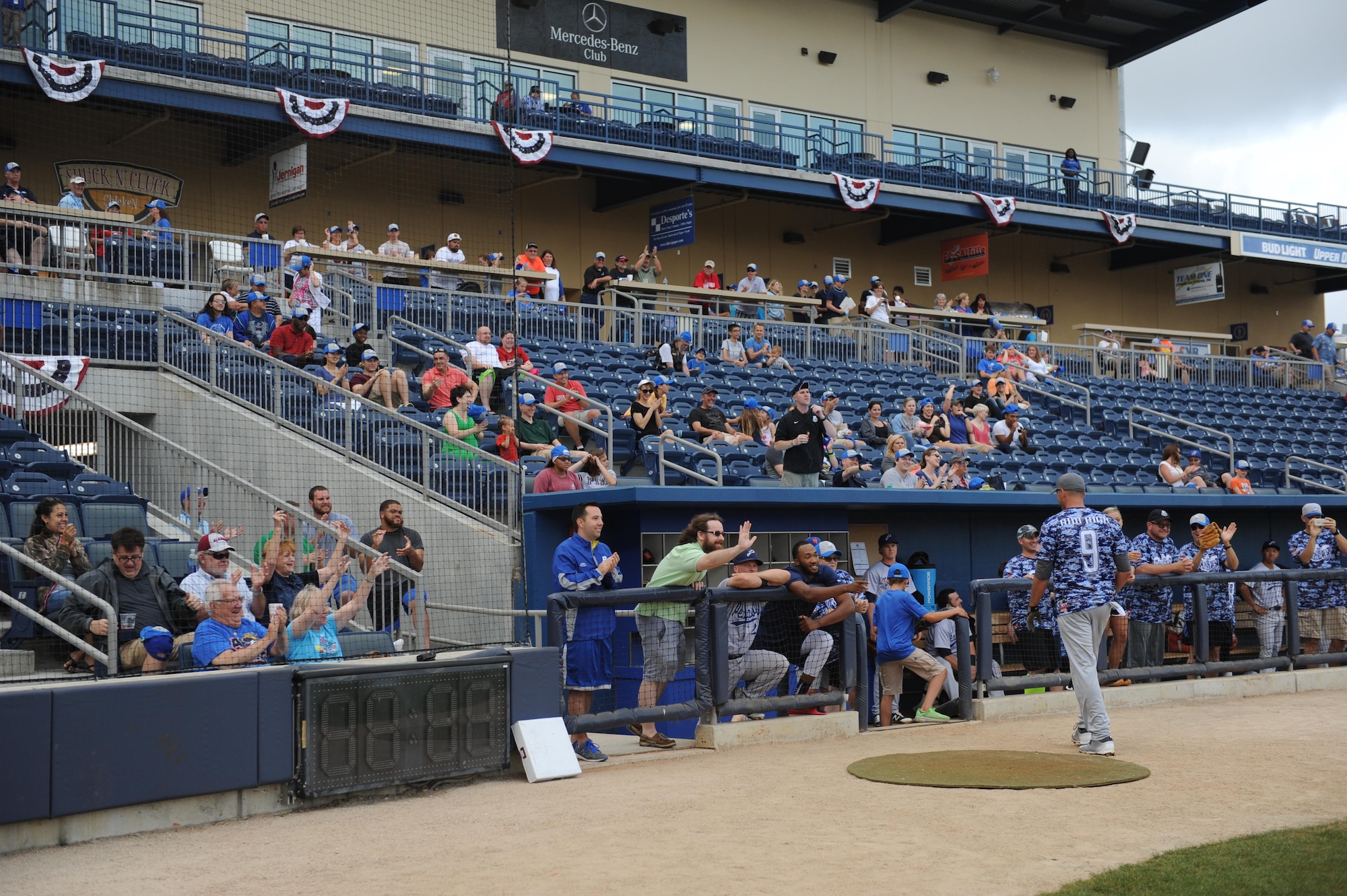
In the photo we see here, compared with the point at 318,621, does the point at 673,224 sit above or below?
above

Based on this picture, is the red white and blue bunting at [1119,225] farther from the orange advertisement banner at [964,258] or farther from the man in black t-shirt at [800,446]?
the man in black t-shirt at [800,446]

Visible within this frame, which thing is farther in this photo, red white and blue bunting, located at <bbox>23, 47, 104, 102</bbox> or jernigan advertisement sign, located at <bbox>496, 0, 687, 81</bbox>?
jernigan advertisement sign, located at <bbox>496, 0, 687, 81</bbox>

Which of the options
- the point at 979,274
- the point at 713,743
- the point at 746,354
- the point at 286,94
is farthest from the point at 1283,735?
the point at 979,274

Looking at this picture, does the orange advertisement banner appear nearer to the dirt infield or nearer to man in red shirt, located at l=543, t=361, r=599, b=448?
man in red shirt, located at l=543, t=361, r=599, b=448

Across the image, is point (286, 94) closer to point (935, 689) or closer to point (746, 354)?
point (746, 354)

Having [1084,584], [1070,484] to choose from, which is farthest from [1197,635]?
[1070,484]

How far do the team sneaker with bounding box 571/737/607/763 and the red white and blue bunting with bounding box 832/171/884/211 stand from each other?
19.5 metres

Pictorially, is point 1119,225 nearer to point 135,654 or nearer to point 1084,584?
point 1084,584

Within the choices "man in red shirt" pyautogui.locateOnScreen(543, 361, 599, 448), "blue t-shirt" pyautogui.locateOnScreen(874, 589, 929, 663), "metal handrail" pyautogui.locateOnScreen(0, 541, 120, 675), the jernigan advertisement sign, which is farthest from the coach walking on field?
the jernigan advertisement sign

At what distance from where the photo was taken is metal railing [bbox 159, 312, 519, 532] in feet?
41.7

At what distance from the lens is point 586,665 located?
9.11m

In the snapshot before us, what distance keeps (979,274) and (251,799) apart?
2633 centimetres

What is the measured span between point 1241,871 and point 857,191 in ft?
73.7

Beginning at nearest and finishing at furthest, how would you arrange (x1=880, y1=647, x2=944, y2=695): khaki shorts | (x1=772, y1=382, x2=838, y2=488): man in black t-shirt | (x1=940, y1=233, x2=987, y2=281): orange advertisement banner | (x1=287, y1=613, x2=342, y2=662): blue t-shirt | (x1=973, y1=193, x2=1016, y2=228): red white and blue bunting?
1. (x1=287, y1=613, x2=342, y2=662): blue t-shirt
2. (x1=880, y1=647, x2=944, y2=695): khaki shorts
3. (x1=772, y1=382, x2=838, y2=488): man in black t-shirt
4. (x1=973, y1=193, x2=1016, y2=228): red white and blue bunting
5. (x1=940, y1=233, x2=987, y2=281): orange advertisement banner
